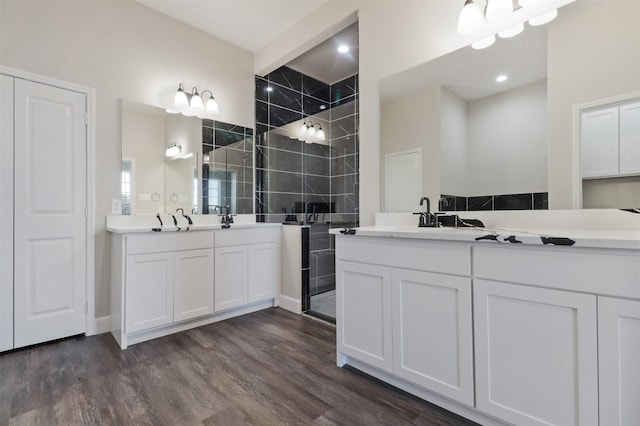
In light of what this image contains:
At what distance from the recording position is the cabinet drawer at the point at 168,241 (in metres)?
2.25

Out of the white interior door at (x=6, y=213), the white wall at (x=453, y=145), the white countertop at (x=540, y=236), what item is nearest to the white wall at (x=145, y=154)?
the white interior door at (x=6, y=213)

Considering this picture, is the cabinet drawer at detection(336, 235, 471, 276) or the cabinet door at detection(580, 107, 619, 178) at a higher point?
the cabinet door at detection(580, 107, 619, 178)

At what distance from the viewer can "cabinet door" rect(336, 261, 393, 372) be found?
5.44 feet

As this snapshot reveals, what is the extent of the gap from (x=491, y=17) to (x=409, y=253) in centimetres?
143

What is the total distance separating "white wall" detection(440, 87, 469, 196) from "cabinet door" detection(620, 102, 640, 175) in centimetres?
69

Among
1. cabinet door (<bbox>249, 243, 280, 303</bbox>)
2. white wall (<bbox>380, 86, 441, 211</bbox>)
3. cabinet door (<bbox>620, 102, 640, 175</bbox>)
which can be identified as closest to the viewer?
cabinet door (<bbox>620, 102, 640, 175</bbox>)

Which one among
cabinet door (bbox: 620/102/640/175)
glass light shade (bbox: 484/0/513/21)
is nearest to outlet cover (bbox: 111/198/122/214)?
glass light shade (bbox: 484/0/513/21)

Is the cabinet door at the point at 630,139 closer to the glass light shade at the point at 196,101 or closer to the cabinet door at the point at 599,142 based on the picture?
the cabinet door at the point at 599,142

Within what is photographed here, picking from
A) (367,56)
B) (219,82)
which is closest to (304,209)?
Result: (219,82)

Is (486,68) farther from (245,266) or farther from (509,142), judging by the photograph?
(245,266)

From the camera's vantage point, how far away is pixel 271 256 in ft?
10.3

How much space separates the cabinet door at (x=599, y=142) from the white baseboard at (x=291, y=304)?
7.89ft

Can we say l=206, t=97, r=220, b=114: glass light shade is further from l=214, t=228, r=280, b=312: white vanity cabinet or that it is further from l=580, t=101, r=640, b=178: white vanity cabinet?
l=580, t=101, r=640, b=178: white vanity cabinet

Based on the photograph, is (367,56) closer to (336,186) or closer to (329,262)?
(336,186)
